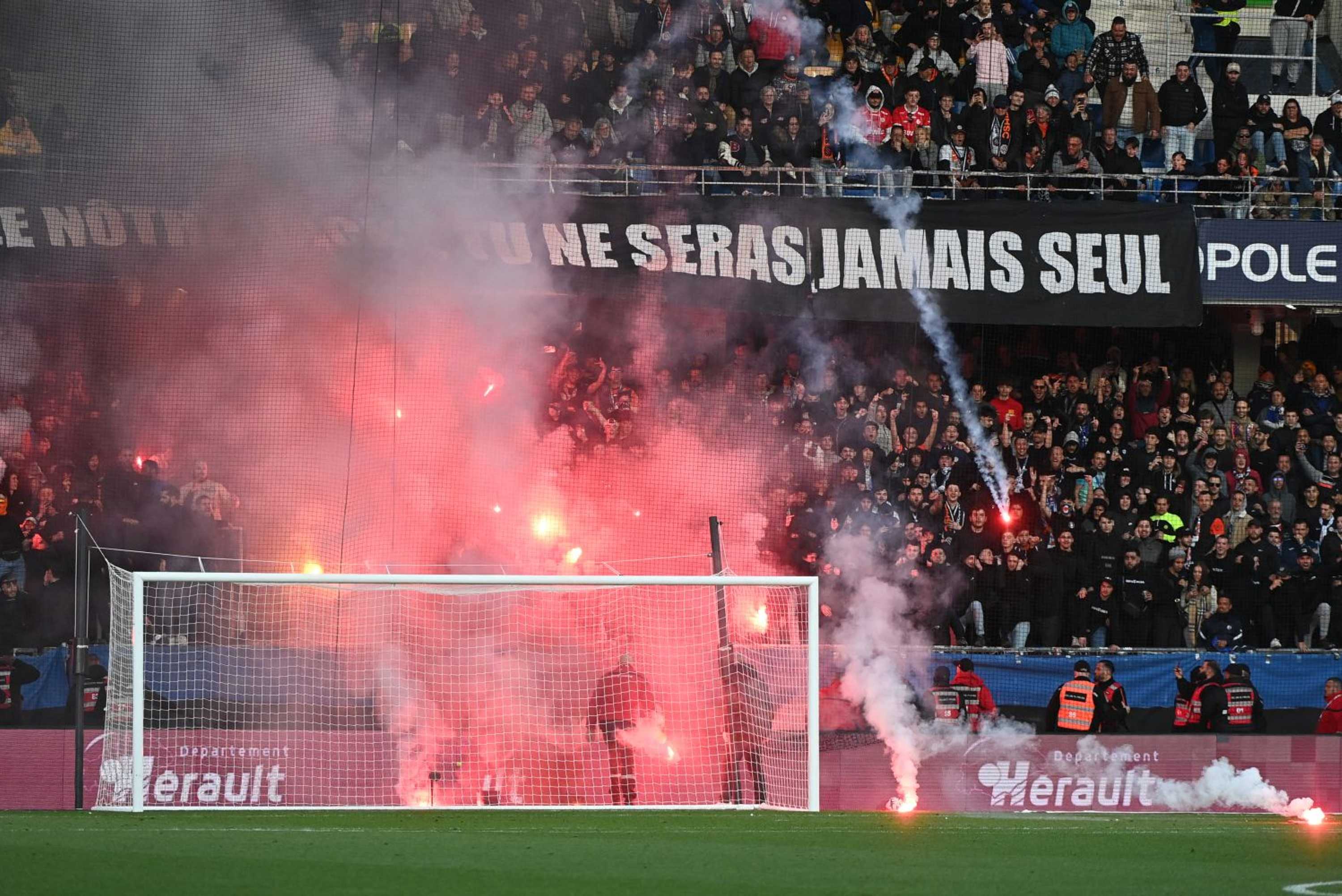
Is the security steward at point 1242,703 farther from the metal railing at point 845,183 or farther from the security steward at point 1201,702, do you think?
the metal railing at point 845,183

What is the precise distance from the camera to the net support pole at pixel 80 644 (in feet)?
29.2

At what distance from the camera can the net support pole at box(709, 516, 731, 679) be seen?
9766 mm

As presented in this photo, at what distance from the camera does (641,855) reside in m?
6.20

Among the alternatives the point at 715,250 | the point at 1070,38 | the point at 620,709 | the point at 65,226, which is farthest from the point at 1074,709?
the point at 65,226

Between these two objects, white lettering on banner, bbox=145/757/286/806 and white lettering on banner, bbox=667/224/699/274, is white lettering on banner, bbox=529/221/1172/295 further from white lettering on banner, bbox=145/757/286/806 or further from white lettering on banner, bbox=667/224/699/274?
white lettering on banner, bbox=145/757/286/806

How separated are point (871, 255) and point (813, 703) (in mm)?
3851

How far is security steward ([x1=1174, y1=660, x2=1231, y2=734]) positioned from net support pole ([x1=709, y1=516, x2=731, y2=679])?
2.71 meters

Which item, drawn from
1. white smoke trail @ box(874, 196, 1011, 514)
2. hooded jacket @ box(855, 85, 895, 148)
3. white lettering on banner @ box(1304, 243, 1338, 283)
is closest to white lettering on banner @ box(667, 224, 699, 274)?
white smoke trail @ box(874, 196, 1011, 514)

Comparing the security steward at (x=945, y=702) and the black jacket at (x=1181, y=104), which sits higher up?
the black jacket at (x=1181, y=104)

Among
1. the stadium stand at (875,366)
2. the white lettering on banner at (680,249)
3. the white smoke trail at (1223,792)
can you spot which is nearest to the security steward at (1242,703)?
the white smoke trail at (1223,792)

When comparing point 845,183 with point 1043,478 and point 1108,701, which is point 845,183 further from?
point 1108,701

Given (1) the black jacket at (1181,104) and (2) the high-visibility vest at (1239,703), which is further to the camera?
(1) the black jacket at (1181,104)

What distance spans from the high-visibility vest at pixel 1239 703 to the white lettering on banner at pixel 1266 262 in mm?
2998

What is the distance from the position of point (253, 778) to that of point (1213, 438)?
661 centimetres
